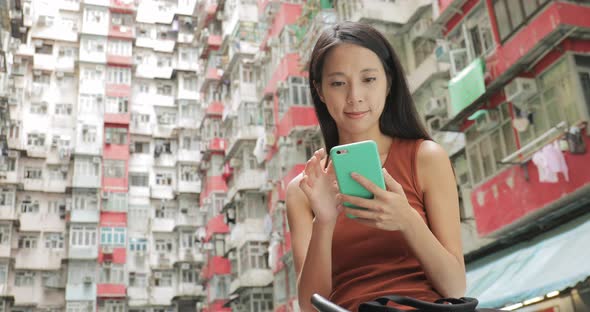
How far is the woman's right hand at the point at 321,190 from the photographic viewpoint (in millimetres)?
1695

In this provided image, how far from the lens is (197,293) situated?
36.2 meters

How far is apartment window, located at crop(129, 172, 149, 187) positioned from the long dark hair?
37.1 meters

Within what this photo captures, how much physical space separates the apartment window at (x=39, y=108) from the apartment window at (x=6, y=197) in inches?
186

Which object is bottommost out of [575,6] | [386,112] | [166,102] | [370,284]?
[370,284]

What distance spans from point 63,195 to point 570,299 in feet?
101

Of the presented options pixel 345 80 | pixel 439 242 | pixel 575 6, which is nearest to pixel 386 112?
pixel 345 80

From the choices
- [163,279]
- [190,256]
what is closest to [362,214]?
[190,256]

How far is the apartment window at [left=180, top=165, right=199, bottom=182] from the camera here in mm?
38250

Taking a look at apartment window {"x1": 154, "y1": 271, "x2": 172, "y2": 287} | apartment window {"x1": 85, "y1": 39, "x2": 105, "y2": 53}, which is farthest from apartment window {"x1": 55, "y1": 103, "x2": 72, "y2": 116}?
apartment window {"x1": 154, "y1": 271, "x2": 172, "y2": 287}

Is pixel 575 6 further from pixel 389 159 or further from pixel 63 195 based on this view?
pixel 63 195

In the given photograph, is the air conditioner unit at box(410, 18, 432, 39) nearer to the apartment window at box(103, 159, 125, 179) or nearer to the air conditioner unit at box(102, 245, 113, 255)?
the air conditioner unit at box(102, 245, 113, 255)

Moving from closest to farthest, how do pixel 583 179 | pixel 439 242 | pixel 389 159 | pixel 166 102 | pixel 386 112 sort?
pixel 439 242 → pixel 389 159 → pixel 386 112 → pixel 583 179 → pixel 166 102

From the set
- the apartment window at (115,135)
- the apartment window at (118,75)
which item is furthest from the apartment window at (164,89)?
the apartment window at (115,135)

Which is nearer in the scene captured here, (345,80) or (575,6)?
(345,80)
